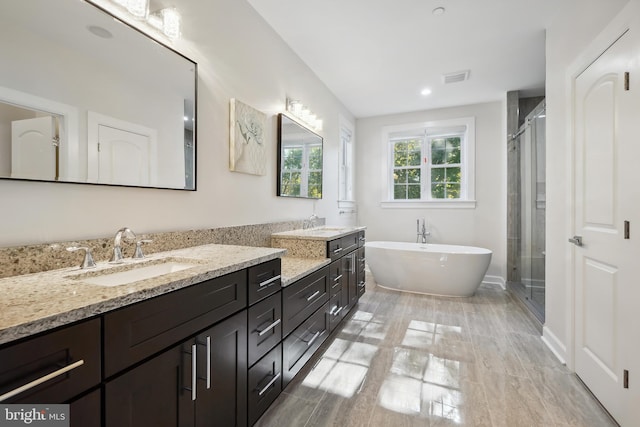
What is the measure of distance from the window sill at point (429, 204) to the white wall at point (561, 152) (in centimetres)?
193

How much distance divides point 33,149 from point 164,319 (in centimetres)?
79

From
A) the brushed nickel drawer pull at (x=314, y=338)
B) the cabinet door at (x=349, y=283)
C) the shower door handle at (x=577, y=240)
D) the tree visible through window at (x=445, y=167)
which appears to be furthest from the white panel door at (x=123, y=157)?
the tree visible through window at (x=445, y=167)

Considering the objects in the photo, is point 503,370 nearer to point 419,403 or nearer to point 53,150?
point 419,403

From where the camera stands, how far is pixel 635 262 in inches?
53.5

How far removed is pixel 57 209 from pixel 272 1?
2.00 meters

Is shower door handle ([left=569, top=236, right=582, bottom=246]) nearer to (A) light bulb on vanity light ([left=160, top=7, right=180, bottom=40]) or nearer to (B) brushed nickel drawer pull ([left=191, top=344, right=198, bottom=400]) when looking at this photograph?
(B) brushed nickel drawer pull ([left=191, top=344, right=198, bottom=400])

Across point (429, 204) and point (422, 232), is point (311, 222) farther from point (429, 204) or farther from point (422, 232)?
point (429, 204)

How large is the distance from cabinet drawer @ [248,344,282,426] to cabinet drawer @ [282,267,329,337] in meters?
0.15

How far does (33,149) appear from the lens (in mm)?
1029

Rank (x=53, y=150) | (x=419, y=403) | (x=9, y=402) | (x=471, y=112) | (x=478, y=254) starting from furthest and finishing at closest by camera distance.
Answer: (x=471, y=112) → (x=478, y=254) → (x=419, y=403) → (x=53, y=150) → (x=9, y=402)

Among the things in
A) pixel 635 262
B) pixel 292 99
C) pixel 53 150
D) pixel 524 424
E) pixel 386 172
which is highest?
pixel 292 99

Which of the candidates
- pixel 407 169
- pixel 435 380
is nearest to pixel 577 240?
pixel 435 380

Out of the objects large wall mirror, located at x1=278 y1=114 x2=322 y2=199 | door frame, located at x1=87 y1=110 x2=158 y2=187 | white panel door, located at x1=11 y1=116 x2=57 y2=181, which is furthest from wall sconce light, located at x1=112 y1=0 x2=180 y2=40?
large wall mirror, located at x1=278 y1=114 x2=322 y2=199

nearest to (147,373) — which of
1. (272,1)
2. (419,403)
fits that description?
(419,403)
